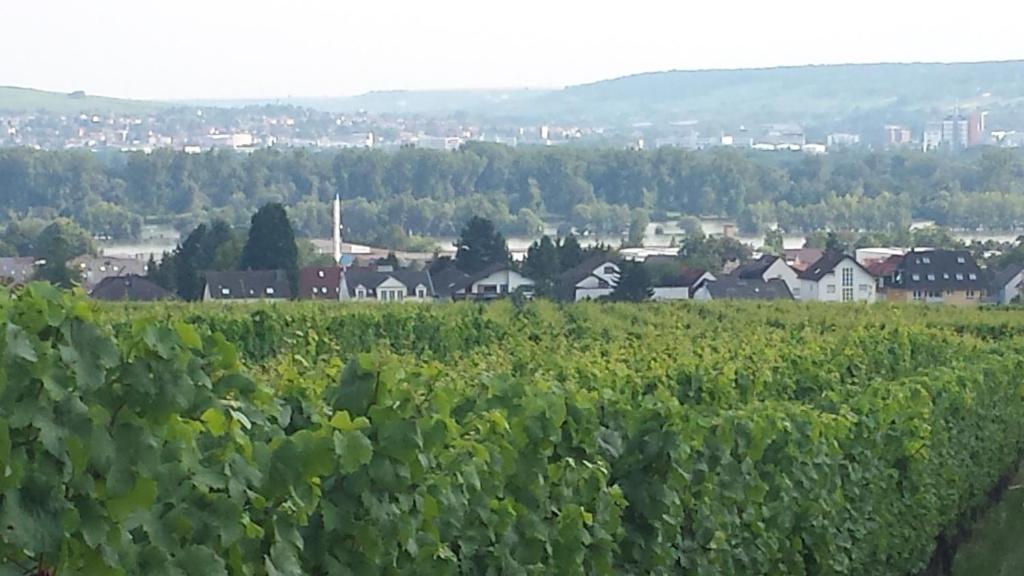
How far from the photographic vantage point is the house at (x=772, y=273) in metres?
66.4

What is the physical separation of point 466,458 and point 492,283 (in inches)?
2113

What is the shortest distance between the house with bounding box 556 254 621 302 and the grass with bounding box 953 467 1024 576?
38231 mm

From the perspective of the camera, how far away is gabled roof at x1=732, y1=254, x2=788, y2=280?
66750mm

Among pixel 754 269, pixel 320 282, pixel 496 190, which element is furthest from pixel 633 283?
pixel 496 190

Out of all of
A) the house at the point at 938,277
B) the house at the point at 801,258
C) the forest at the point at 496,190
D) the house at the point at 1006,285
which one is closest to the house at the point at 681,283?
the house at the point at 938,277

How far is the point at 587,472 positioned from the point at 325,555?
8.49ft

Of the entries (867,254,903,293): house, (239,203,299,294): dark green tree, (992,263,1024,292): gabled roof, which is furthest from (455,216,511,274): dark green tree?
(992,263,1024,292): gabled roof

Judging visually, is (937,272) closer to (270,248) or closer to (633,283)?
(633,283)

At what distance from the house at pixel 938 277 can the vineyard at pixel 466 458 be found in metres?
48.9

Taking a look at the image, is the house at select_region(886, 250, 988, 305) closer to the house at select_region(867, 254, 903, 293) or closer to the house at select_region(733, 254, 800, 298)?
the house at select_region(867, 254, 903, 293)

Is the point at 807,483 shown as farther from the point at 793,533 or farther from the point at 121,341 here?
the point at 121,341

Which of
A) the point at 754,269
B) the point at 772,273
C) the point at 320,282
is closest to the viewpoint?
the point at 320,282

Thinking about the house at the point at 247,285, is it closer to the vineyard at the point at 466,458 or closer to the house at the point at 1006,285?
the house at the point at 1006,285

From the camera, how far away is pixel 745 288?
194ft
